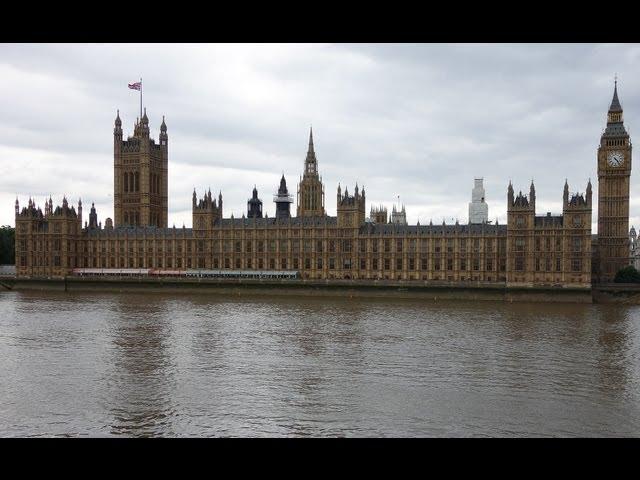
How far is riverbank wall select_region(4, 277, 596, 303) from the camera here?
70562mm

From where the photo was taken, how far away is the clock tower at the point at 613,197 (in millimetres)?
83938

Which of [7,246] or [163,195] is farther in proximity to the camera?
[163,195]

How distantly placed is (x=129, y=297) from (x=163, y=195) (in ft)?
180

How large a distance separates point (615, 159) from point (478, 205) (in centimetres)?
5350

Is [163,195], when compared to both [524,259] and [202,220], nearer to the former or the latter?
[202,220]

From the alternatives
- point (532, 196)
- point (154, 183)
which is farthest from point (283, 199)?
point (532, 196)

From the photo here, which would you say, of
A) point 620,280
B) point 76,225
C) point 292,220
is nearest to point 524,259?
point 620,280

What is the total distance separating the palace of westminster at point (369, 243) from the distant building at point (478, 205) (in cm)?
4434

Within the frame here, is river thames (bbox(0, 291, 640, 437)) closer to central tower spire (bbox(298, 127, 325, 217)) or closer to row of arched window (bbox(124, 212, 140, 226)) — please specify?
central tower spire (bbox(298, 127, 325, 217))

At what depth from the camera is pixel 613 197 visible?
8544cm

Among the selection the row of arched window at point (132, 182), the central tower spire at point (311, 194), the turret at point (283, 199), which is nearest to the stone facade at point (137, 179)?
the row of arched window at point (132, 182)

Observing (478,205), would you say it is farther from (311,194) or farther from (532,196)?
(532,196)

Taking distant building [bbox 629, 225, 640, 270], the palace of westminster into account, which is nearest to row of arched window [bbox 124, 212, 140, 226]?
the palace of westminster

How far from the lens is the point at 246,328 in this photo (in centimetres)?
4281
